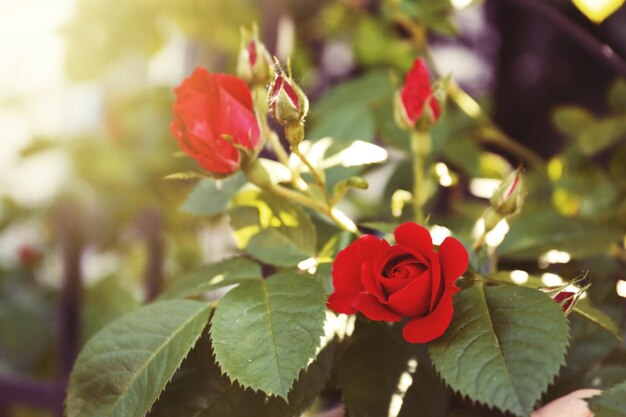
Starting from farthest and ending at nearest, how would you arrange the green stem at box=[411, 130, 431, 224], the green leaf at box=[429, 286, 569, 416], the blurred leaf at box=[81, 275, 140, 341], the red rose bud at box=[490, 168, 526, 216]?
the blurred leaf at box=[81, 275, 140, 341]
the green stem at box=[411, 130, 431, 224]
the red rose bud at box=[490, 168, 526, 216]
the green leaf at box=[429, 286, 569, 416]

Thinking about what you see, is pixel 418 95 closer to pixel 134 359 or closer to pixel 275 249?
pixel 275 249

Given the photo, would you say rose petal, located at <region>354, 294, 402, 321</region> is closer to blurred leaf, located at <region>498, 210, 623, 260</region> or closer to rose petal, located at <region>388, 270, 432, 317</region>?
rose petal, located at <region>388, 270, 432, 317</region>

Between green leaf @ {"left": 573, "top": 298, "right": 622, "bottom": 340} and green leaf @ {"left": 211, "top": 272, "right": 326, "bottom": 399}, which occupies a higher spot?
green leaf @ {"left": 211, "top": 272, "right": 326, "bottom": 399}

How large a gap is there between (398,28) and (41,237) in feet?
3.03

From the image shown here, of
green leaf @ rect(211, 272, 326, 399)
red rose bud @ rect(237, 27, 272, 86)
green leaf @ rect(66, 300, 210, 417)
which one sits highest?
red rose bud @ rect(237, 27, 272, 86)

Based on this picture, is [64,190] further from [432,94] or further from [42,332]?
[432,94]

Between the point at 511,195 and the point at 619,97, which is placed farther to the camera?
the point at 619,97

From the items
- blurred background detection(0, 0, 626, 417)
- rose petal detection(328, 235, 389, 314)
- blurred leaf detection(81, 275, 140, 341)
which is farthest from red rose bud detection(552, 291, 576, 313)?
blurred leaf detection(81, 275, 140, 341)

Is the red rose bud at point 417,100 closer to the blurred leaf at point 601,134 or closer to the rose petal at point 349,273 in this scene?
the rose petal at point 349,273

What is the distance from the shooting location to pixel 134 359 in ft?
1.58

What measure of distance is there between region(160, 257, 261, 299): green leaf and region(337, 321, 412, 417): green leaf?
0.10 meters

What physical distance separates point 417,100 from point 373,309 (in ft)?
0.75

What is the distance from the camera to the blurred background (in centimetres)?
94

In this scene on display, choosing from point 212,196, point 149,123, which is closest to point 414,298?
point 212,196
